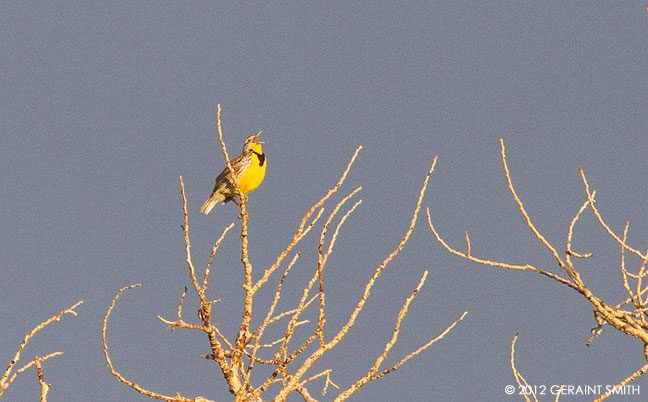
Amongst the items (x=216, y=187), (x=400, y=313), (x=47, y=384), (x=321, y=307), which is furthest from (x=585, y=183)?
(x=216, y=187)

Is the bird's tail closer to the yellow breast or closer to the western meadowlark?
the western meadowlark

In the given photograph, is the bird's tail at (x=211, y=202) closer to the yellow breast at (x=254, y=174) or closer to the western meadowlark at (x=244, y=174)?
the western meadowlark at (x=244, y=174)

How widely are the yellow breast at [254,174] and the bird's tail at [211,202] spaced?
745mm

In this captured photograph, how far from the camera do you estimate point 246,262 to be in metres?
5.99

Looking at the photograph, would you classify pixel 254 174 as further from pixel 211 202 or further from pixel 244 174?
pixel 211 202

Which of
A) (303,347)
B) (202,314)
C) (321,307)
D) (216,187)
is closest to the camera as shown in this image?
(321,307)

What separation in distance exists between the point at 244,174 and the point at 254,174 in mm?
166

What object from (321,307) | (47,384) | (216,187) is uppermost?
(216,187)

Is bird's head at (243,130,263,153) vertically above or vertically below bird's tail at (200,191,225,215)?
above

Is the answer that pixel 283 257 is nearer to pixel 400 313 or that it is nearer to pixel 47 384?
pixel 400 313

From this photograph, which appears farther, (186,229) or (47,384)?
(186,229)

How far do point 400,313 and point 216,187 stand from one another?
37.4 feet

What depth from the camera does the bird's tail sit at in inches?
635

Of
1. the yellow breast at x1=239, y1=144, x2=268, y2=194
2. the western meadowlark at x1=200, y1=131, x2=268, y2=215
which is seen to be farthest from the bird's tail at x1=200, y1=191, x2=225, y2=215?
the yellow breast at x1=239, y1=144, x2=268, y2=194
